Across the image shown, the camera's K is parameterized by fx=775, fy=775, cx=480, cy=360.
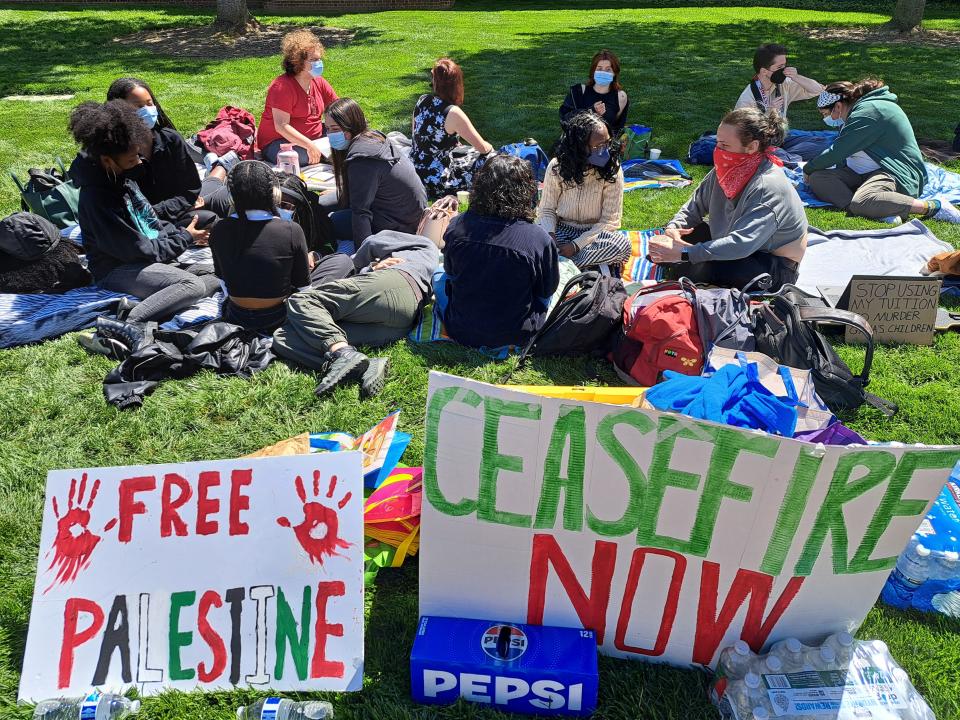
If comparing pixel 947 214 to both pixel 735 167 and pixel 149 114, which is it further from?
pixel 149 114

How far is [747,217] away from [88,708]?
4382 mm

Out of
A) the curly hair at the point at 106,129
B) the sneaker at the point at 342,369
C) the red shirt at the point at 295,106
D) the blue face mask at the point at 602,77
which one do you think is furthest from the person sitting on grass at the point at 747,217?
the red shirt at the point at 295,106

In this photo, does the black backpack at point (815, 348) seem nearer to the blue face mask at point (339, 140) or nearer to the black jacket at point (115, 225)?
the blue face mask at point (339, 140)

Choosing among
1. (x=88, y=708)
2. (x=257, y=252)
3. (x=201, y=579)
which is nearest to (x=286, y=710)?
(x=201, y=579)

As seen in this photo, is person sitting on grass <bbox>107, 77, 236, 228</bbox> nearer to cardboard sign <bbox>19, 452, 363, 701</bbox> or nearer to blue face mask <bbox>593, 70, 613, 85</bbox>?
cardboard sign <bbox>19, 452, 363, 701</bbox>

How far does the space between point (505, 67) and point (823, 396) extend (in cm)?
1037

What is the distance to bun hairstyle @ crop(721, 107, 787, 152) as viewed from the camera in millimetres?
4766

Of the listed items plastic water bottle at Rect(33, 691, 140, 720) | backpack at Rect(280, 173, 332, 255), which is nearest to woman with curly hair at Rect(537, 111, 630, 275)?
backpack at Rect(280, 173, 332, 255)

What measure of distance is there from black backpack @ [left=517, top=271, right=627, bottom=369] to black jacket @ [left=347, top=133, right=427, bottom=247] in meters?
1.78

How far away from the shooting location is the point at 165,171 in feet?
20.5

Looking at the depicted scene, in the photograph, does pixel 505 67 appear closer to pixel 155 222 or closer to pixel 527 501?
pixel 155 222

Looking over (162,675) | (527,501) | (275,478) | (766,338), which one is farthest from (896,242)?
(162,675)

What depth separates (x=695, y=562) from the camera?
2.71 m

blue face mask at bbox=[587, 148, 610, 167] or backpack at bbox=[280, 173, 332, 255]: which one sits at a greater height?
blue face mask at bbox=[587, 148, 610, 167]
